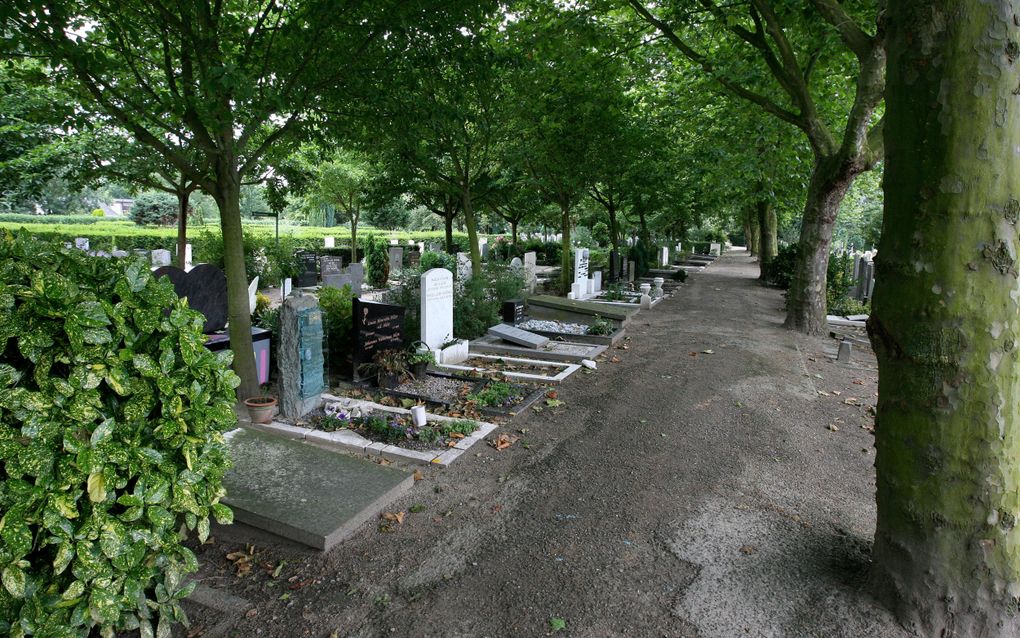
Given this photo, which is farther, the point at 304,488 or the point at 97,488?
the point at 304,488

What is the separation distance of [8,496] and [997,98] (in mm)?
4598

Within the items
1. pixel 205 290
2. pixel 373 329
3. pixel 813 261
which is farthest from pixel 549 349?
pixel 813 261

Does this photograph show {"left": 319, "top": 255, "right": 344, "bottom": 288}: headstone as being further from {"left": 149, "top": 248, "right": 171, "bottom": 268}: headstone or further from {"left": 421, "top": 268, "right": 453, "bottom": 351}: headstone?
{"left": 421, "top": 268, "right": 453, "bottom": 351}: headstone

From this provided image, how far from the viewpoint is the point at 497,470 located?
519cm

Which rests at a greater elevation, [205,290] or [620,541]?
[205,290]

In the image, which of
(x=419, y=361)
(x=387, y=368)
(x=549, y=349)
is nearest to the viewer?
(x=387, y=368)

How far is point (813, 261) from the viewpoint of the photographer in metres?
12.1

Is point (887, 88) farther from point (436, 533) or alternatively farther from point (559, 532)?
point (436, 533)

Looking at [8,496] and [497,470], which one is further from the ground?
[8,496]

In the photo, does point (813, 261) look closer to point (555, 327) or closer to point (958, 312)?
Result: point (555, 327)

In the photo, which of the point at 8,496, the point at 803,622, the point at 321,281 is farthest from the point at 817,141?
the point at 321,281

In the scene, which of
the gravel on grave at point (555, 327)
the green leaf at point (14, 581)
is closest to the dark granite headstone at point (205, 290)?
the gravel on grave at point (555, 327)

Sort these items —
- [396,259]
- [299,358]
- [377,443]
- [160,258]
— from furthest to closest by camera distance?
[396,259] < [160,258] < [299,358] < [377,443]

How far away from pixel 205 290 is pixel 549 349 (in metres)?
5.67
